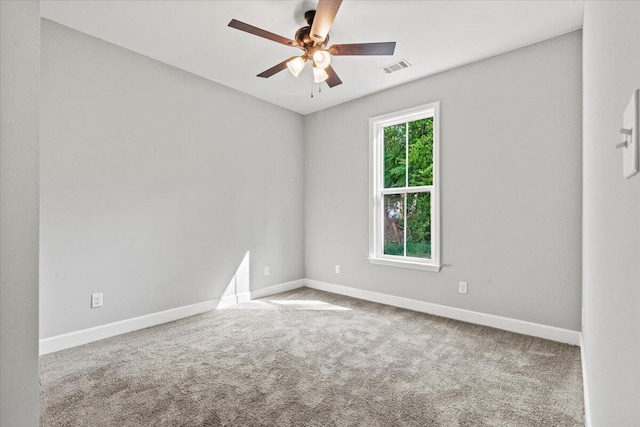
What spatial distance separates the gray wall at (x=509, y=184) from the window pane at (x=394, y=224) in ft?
0.98

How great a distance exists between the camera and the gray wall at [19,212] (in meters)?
0.96

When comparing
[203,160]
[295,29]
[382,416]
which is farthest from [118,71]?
[382,416]

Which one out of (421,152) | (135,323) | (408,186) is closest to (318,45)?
(421,152)

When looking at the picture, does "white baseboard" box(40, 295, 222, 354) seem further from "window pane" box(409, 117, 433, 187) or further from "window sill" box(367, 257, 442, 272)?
"window pane" box(409, 117, 433, 187)

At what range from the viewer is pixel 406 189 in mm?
4023

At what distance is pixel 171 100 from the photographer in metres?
3.51

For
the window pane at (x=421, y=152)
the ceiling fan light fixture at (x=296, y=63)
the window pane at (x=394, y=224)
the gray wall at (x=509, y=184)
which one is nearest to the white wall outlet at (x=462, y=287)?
the gray wall at (x=509, y=184)

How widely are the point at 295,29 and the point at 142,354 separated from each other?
3.03 meters

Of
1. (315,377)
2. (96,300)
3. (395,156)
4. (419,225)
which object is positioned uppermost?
(395,156)

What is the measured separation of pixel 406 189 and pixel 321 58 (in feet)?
6.65

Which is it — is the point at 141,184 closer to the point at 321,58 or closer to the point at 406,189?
the point at 321,58

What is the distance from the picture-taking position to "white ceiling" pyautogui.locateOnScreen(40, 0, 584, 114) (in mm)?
2514

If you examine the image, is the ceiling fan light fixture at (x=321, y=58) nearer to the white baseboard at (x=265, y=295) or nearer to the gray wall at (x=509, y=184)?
the gray wall at (x=509, y=184)

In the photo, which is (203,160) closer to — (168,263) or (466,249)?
(168,263)
